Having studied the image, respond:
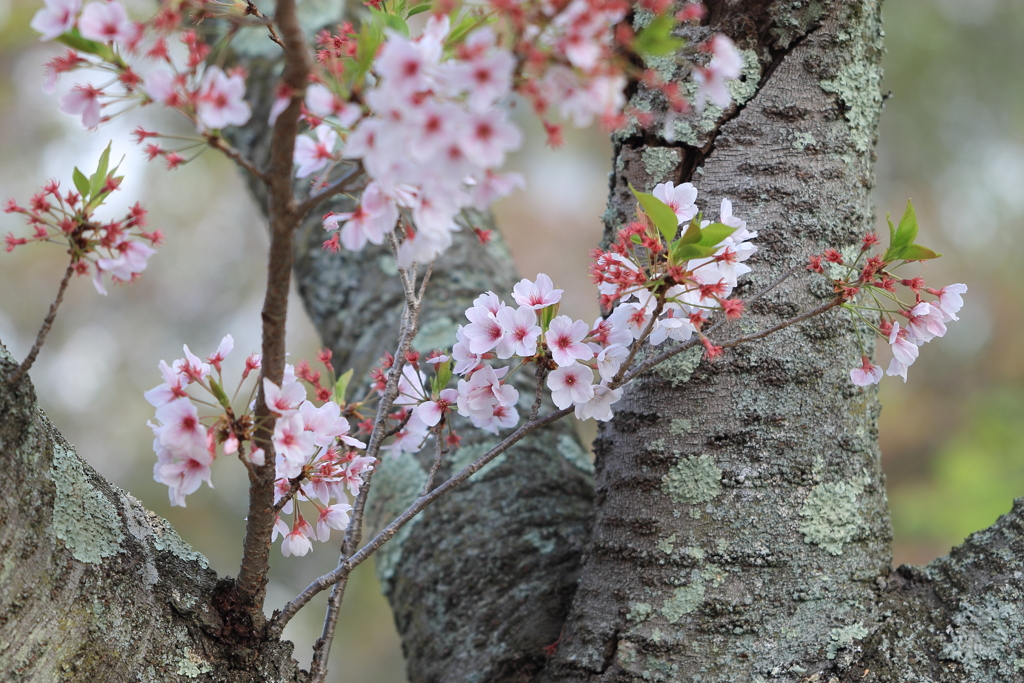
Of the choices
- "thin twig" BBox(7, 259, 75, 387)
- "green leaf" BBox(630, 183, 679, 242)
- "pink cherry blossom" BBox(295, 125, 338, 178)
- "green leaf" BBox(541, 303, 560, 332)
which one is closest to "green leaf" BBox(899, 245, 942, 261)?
"green leaf" BBox(630, 183, 679, 242)

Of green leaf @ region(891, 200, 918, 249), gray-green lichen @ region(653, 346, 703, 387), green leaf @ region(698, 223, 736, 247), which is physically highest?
gray-green lichen @ region(653, 346, 703, 387)

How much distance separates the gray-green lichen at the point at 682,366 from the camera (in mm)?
1010

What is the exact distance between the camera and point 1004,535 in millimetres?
954

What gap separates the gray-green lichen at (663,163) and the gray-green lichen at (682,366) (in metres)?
0.29

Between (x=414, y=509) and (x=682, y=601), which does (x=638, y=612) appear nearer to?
(x=682, y=601)

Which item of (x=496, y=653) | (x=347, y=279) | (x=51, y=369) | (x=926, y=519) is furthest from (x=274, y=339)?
(x=51, y=369)

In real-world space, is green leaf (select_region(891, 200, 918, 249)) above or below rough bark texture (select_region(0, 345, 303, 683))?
above

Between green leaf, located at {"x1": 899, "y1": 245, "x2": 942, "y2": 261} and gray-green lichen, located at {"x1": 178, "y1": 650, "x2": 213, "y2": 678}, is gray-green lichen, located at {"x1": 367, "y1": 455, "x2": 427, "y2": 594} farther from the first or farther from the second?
green leaf, located at {"x1": 899, "y1": 245, "x2": 942, "y2": 261}

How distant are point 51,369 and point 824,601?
290 inches

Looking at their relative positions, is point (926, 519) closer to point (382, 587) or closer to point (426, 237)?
point (382, 587)

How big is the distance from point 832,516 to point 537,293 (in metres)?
0.56

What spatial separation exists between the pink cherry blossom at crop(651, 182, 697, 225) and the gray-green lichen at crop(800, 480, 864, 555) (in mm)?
461

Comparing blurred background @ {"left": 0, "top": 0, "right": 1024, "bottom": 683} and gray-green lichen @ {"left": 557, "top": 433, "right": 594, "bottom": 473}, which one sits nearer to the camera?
gray-green lichen @ {"left": 557, "top": 433, "right": 594, "bottom": 473}

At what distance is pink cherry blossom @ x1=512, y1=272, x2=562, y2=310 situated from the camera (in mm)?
772
